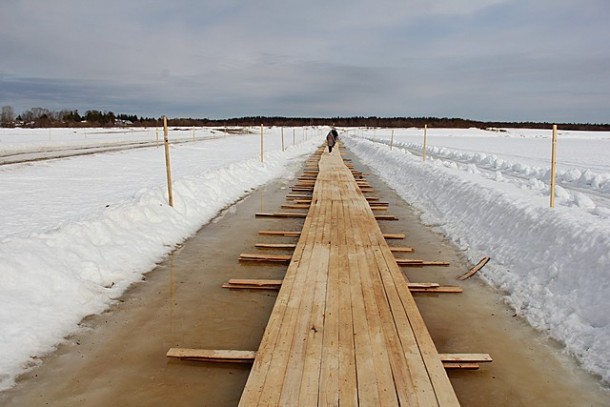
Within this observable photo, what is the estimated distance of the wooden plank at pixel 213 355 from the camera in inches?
148

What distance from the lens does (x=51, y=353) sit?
397 centimetres

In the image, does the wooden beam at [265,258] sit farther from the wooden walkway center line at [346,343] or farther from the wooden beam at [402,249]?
the wooden beam at [402,249]

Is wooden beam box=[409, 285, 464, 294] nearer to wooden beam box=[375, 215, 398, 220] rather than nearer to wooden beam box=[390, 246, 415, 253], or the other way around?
wooden beam box=[390, 246, 415, 253]

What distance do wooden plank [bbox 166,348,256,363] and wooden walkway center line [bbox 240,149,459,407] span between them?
21cm

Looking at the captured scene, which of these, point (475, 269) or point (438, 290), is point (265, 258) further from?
point (475, 269)

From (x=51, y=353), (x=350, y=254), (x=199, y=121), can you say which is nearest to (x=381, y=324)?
(x=350, y=254)

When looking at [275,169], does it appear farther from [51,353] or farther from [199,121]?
[199,121]

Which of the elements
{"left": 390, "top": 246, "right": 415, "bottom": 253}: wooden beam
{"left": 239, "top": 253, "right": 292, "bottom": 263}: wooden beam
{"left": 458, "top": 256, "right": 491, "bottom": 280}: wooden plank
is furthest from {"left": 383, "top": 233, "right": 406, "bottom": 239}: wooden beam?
{"left": 239, "top": 253, "right": 292, "bottom": 263}: wooden beam

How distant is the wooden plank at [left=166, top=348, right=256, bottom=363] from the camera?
3754 mm

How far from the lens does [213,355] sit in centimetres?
382

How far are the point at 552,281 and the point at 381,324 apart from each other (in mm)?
2478

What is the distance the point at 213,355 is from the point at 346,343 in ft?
3.78

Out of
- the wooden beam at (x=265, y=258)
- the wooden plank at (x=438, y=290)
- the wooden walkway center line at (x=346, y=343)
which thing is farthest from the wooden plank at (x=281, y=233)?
the wooden plank at (x=438, y=290)

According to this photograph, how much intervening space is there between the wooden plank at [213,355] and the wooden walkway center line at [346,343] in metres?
0.21
